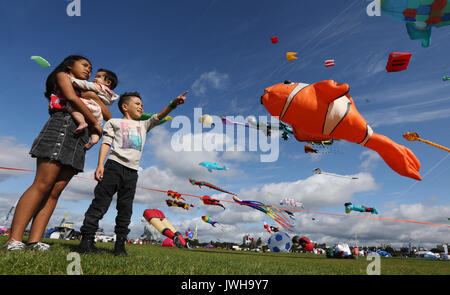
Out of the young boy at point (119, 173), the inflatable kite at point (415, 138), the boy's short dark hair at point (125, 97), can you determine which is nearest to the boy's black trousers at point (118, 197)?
the young boy at point (119, 173)

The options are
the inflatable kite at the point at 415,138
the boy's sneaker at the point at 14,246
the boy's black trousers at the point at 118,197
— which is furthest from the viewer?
the inflatable kite at the point at 415,138

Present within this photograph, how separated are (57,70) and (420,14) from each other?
4975 mm

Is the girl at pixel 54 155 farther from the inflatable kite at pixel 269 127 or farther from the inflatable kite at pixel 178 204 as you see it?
the inflatable kite at pixel 178 204

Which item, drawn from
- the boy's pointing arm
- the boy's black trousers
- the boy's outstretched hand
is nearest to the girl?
the boy's black trousers

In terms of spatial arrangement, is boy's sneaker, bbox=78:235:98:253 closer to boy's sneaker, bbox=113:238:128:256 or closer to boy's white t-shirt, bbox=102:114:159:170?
boy's sneaker, bbox=113:238:128:256

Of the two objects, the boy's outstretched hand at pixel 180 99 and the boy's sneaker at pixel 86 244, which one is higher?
the boy's outstretched hand at pixel 180 99

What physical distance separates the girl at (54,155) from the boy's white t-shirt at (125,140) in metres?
0.20

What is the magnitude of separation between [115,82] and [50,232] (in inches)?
816

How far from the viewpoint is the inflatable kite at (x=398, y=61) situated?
11.1 feet

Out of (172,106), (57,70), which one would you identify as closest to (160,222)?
(172,106)

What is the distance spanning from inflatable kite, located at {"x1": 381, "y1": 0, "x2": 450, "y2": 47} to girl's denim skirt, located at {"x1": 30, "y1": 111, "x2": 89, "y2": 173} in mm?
4494

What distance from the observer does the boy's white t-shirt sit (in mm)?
3148
